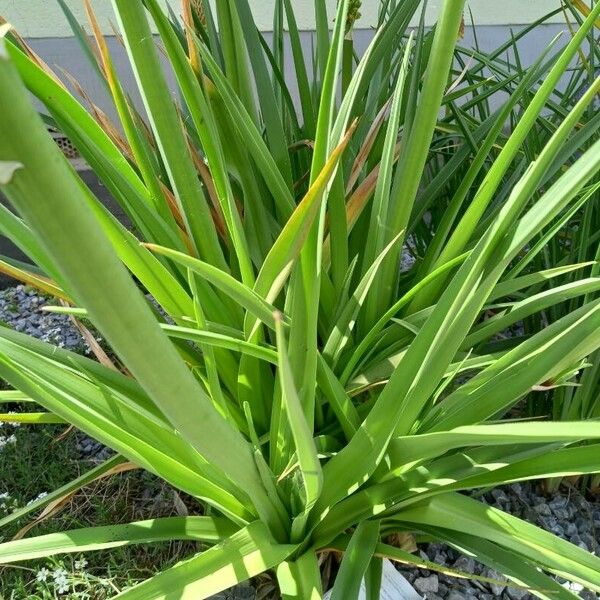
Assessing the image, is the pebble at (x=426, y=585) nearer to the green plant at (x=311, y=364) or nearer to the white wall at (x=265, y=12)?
the green plant at (x=311, y=364)

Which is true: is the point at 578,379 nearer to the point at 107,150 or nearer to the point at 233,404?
the point at 233,404

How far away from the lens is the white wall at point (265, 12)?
2043 millimetres

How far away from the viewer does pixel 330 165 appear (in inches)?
19.0

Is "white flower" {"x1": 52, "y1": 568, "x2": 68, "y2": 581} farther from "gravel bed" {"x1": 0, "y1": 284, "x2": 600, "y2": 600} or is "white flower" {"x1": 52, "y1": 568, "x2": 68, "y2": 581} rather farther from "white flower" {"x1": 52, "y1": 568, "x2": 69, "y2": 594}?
"gravel bed" {"x1": 0, "y1": 284, "x2": 600, "y2": 600}

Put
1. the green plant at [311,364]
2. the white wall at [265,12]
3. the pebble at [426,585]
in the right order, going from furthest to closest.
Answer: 1. the white wall at [265,12]
2. the pebble at [426,585]
3. the green plant at [311,364]

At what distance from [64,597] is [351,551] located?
0.46m

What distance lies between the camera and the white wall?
204 cm

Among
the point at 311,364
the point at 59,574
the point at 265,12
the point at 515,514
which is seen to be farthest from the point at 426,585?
the point at 265,12

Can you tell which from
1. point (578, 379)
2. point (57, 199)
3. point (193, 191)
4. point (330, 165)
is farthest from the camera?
point (578, 379)

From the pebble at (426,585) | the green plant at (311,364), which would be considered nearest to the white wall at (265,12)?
the green plant at (311,364)

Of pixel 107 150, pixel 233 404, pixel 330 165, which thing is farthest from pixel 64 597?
pixel 330 165

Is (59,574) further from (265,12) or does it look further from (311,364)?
(265,12)

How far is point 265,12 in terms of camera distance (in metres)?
2.22

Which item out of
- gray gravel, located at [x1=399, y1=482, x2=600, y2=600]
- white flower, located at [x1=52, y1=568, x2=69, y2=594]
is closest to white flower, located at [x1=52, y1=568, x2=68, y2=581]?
white flower, located at [x1=52, y1=568, x2=69, y2=594]
